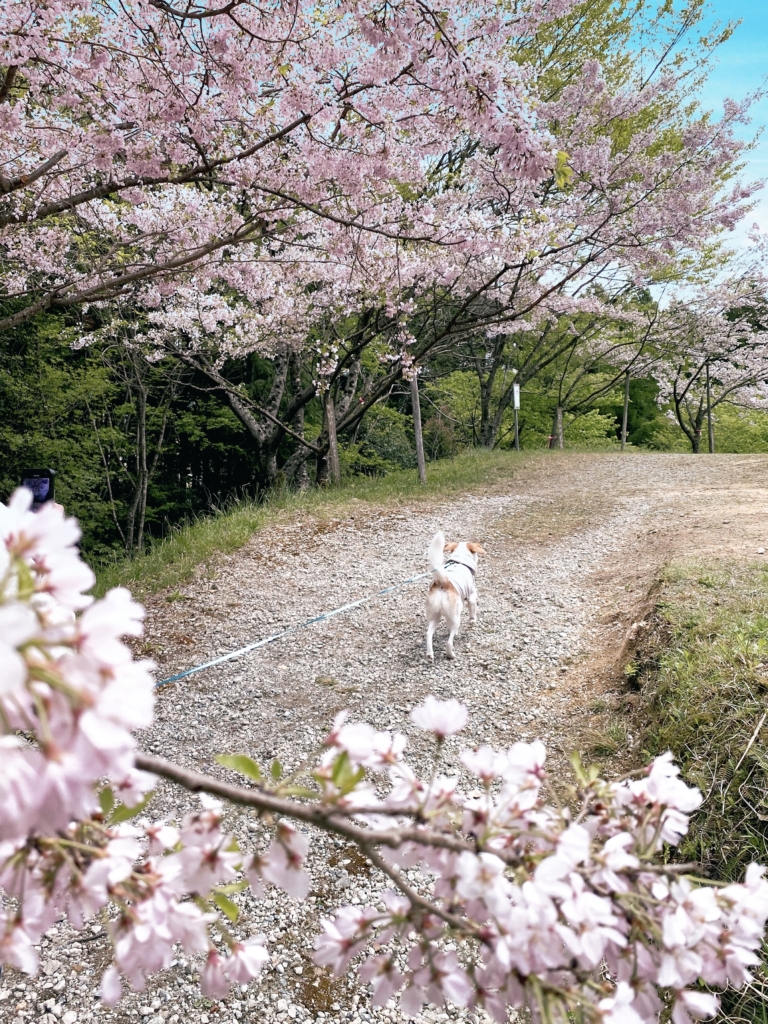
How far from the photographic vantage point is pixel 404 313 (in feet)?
31.6

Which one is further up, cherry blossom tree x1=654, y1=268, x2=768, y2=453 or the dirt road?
cherry blossom tree x1=654, y1=268, x2=768, y2=453

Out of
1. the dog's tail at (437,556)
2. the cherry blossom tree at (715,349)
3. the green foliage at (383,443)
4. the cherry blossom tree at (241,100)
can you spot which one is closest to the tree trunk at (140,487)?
the green foliage at (383,443)

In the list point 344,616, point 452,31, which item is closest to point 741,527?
point 344,616

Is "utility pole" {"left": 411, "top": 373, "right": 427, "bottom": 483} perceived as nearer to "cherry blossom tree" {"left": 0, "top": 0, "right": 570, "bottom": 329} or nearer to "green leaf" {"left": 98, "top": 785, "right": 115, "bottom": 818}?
"cherry blossom tree" {"left": 0, "top": 0, "right": 570, "bottom": 329}

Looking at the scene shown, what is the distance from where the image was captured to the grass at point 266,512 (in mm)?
6363

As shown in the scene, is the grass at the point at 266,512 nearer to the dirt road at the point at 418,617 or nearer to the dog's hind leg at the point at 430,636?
the dirt road at the point at 418,617

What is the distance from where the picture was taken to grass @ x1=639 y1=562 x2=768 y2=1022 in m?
1.99

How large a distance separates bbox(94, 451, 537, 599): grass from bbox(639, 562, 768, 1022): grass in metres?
4.55

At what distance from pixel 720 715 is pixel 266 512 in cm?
673

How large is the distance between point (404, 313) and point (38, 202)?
607 centimetres

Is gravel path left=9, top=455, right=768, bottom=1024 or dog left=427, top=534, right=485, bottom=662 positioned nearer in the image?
gravel path left=9, top=455, right=768, bottom=1024

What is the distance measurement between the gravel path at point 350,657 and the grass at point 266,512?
0.97 ft

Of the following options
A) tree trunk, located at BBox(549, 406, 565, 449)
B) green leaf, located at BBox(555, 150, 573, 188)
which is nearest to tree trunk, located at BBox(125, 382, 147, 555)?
tree trunk, located at BBox(549, 406, 565, 449)

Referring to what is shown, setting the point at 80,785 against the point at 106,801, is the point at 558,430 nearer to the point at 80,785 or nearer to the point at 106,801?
the point at 106,801
